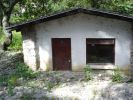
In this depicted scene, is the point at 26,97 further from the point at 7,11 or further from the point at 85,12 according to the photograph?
the point at 7,11

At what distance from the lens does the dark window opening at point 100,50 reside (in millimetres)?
17172

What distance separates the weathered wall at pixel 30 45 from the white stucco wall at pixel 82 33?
305 mm

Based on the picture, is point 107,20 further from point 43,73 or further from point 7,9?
point 7,9

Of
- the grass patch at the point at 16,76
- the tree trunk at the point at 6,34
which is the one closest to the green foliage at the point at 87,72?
the grass patch at the point at 16,76

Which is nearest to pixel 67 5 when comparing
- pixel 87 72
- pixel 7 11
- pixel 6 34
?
pixel 7 11

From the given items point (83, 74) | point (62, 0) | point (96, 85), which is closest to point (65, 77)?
point (83, 74)

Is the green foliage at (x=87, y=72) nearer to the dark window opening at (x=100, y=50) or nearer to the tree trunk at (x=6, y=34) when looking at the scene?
the dark window opening at (x=100, y=50)

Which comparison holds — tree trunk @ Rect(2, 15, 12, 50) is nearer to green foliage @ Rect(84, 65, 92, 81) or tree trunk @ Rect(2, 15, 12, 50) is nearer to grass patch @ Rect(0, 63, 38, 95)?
grass patch @ Rect(0, 63, 38, 95)

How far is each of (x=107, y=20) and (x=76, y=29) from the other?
1760 millimetres

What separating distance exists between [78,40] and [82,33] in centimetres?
45

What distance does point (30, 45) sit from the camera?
701 inches

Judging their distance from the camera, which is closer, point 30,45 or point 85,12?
point 85,12

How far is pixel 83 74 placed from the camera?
17.0 m

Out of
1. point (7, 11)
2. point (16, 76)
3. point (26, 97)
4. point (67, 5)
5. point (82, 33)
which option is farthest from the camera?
point (67, 5)
